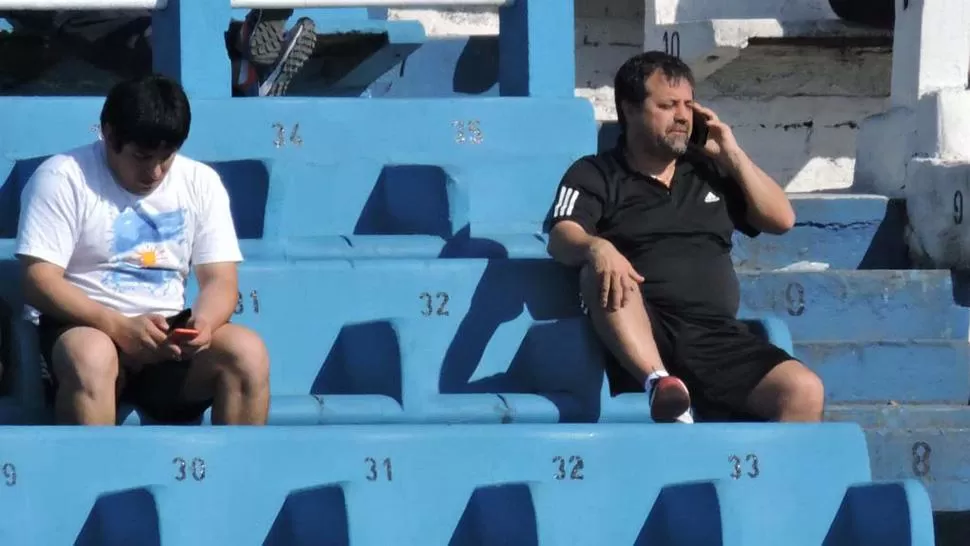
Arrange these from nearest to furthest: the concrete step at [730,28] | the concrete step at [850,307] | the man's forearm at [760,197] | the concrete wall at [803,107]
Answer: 1. the man's forearm at [760,197]
2. the concrete step at [850,307]
3. the concrete step at [730,28]
4. the concrete wall at [803,107]

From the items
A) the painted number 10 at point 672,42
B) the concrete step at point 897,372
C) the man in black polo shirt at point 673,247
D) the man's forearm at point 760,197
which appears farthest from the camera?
the painted number 10 at point 672,42

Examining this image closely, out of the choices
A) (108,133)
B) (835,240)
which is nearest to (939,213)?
(835,240)

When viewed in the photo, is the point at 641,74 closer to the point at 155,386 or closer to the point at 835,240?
the point at 835,240

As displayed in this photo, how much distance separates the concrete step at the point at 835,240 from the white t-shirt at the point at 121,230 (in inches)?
65.2

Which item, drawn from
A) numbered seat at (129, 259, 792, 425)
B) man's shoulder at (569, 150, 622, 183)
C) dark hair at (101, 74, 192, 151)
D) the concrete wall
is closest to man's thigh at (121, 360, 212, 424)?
numbered seat at (129, 259, 792, 425)

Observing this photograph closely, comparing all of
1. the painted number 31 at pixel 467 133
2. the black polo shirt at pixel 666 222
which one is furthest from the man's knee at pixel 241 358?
the painted number 31 at pixel 467 133

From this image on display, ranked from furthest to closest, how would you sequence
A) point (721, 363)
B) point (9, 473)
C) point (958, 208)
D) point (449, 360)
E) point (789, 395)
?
point (958, 208) → point (449, 360) → point (721, 363) → point (789, 395) → point (9, 473)

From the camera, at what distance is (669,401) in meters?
4.58

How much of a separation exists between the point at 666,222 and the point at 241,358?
1212 millimetres

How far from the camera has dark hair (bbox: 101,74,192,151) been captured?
4.42 meters

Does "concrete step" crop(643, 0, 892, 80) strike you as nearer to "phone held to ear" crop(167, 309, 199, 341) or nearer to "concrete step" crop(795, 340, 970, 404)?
"concrete step" crop(795, 340, 970, 404)

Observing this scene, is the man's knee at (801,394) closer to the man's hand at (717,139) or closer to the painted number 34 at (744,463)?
the painted number 34 at (744,463)

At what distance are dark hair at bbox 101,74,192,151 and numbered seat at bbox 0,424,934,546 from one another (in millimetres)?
694

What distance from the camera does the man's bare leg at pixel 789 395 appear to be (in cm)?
470
